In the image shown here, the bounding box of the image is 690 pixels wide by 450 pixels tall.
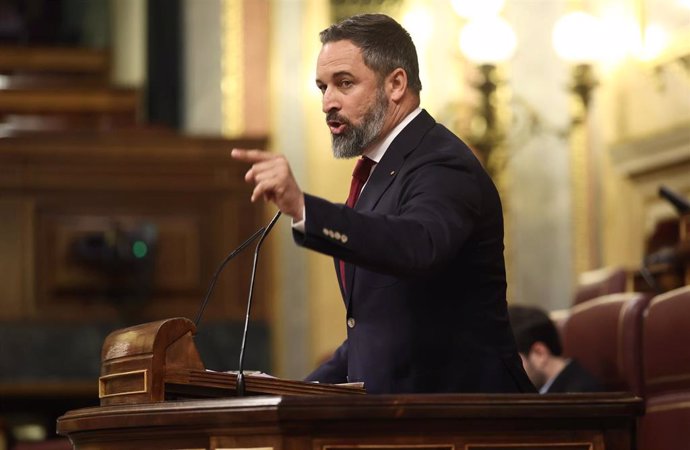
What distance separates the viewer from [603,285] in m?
5.07

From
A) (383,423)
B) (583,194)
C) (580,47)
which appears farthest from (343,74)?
(583,194)

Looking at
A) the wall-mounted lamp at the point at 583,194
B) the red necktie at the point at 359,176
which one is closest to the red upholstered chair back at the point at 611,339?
the red necktie at the point at 359,176

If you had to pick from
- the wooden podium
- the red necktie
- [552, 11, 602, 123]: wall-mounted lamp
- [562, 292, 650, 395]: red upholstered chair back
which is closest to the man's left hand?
the wooden podium

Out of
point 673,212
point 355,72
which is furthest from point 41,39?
point 355,72

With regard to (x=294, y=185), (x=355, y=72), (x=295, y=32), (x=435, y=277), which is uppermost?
(x=295, y=32)

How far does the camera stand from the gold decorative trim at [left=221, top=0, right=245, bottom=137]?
805 centimetres

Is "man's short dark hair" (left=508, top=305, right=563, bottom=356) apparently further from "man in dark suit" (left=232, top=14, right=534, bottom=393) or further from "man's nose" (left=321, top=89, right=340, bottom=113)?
"man's nose" (left=321, top=89, right=340, bottom=113)

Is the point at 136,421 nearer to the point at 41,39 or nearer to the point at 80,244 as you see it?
the point at 80,244

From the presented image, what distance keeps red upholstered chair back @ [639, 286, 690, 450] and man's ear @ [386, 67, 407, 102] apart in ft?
4.12

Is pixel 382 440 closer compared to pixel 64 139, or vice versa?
pixel 382 440

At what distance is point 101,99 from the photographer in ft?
30.2

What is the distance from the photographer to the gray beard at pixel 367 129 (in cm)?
263

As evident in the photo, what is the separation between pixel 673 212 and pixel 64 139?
122 inches

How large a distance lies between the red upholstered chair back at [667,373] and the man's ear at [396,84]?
125 cm
